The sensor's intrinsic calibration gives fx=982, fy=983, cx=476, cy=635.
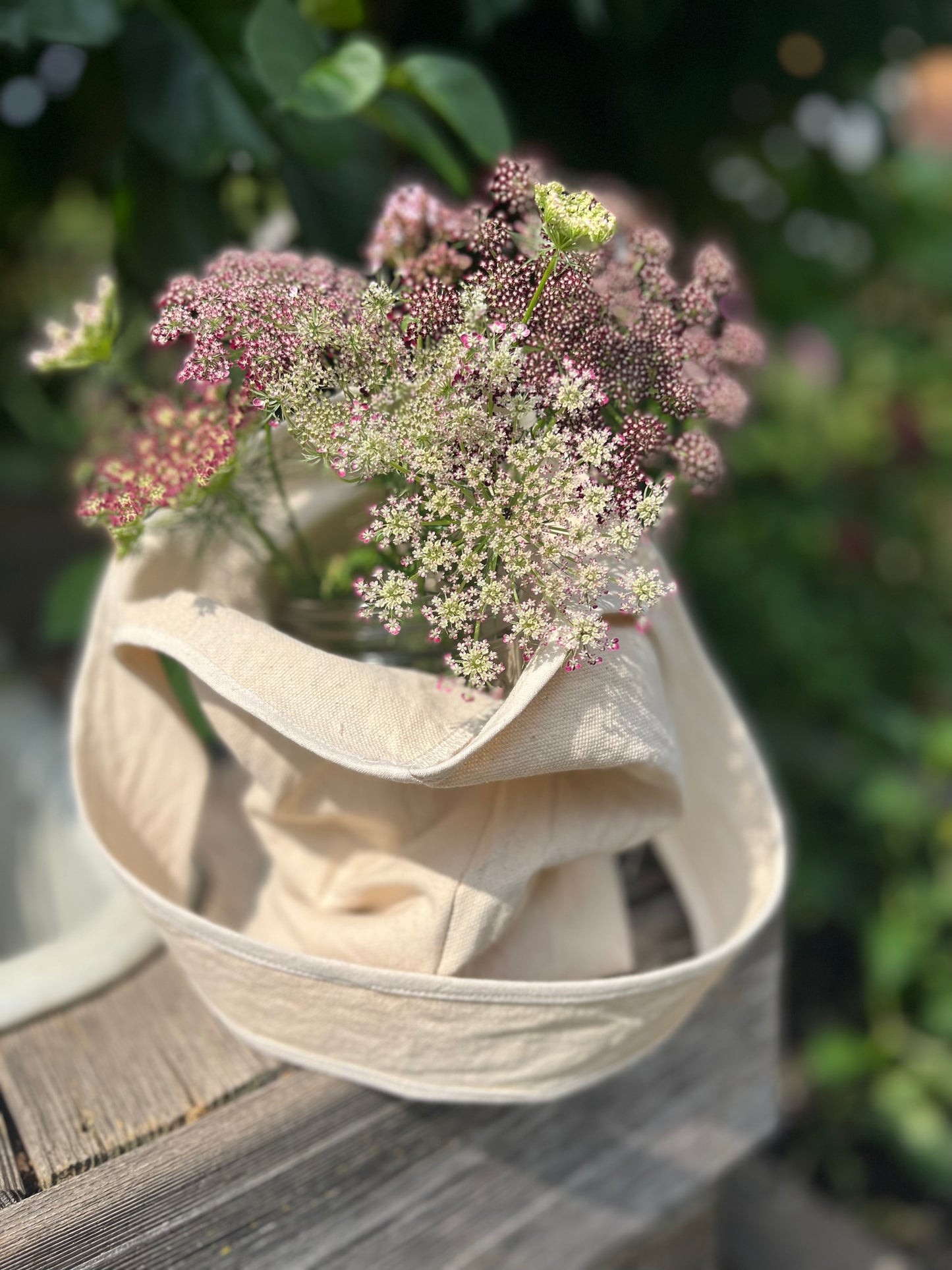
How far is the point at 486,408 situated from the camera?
43 cm

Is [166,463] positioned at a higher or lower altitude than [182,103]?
lower

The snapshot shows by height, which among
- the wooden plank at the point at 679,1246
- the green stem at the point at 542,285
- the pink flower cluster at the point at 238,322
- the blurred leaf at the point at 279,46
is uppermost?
the blurred leaf at the point at 279,46

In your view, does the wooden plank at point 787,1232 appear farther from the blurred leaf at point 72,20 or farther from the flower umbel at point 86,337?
the blurred leaf at point 72,20

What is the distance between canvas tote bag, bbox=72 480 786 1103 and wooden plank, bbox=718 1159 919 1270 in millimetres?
703

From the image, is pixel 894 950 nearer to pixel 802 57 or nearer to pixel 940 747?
pixel 940 747

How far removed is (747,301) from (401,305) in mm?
941

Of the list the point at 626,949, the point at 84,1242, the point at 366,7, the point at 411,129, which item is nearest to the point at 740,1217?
the point at 626,949

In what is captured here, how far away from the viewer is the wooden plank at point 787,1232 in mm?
1079

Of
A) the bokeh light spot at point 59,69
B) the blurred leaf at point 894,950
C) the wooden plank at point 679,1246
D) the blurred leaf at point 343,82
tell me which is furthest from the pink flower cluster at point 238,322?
the blurred leaf at point 894,950

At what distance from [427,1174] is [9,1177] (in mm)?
244

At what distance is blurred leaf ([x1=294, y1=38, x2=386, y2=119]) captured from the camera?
62cm

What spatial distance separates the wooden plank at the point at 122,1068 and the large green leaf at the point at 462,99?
1.73 feet

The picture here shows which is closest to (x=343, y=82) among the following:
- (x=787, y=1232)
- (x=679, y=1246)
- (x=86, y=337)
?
(x=86, y=337)

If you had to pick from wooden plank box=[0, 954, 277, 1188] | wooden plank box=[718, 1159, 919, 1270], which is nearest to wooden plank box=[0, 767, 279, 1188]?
Answer: wooden plank box=[0, 954, 277, 1188]
